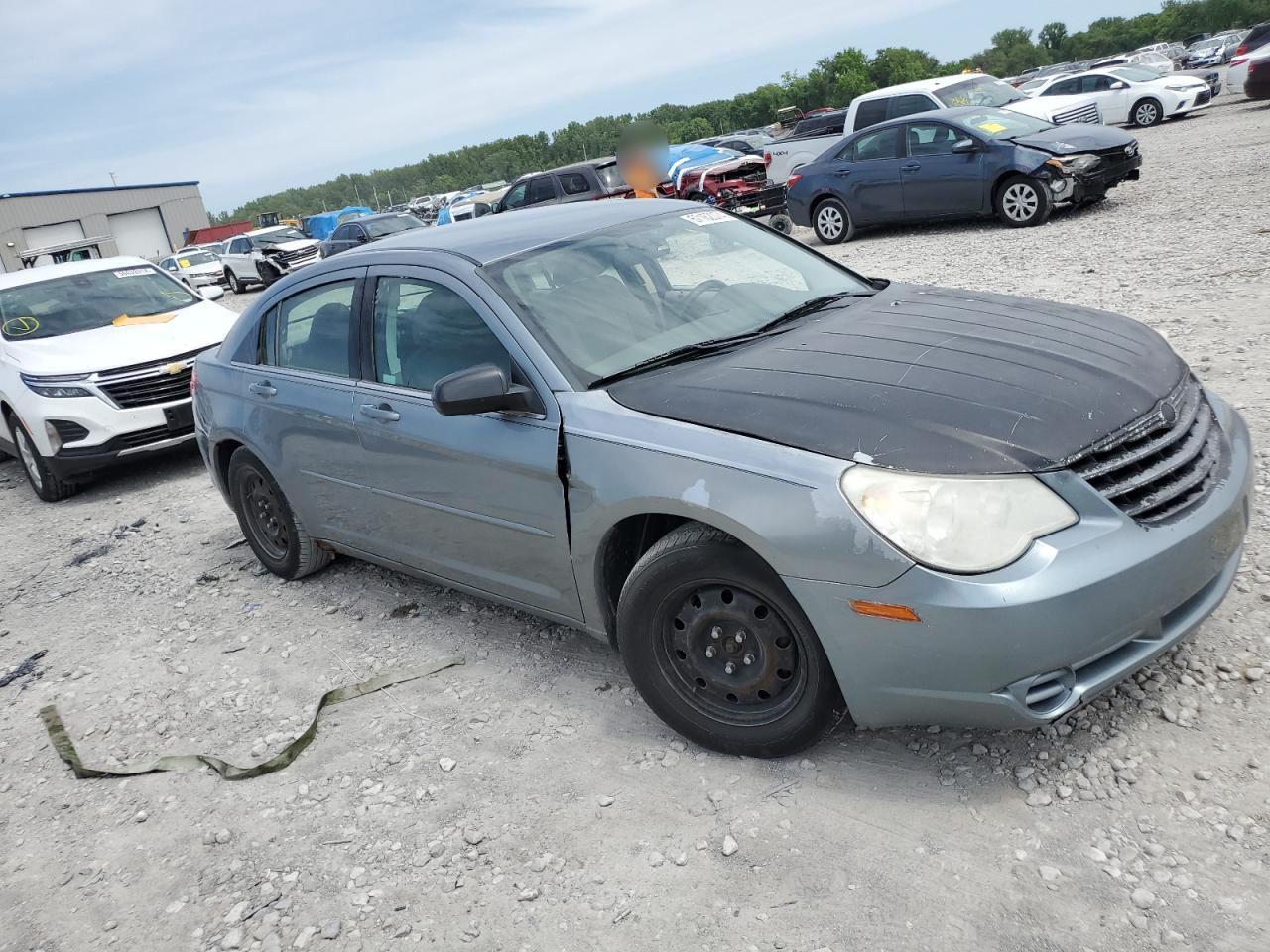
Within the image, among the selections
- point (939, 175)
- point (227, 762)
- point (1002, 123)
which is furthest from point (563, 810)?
point (1002, 123)

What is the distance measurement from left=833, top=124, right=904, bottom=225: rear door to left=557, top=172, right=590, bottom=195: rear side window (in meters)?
5.04

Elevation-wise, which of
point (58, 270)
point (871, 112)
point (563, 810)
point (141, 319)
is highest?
point (58, 270)

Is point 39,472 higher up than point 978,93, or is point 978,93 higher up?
point 978,93

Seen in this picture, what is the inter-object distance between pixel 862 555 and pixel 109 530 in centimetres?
605

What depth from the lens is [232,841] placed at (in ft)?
10.5

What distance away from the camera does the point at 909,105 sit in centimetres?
1448

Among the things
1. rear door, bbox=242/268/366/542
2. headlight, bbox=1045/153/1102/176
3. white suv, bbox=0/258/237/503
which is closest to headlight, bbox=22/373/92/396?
white suv, bbox=0/258/237/503

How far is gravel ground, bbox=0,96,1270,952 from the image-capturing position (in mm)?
2451

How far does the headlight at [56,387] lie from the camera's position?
24.4 feet

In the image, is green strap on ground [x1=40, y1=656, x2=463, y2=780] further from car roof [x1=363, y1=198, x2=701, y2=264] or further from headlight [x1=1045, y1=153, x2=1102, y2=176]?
headlight [x1=1045, y1=153, x2=1102, y2=176]

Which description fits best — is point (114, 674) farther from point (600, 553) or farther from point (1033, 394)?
point (1033, 394)

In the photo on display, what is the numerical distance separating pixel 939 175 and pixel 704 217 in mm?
9544

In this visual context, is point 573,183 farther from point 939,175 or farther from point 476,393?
point 476,393

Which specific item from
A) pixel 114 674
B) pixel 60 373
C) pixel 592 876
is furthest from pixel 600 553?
pixel 60 373
